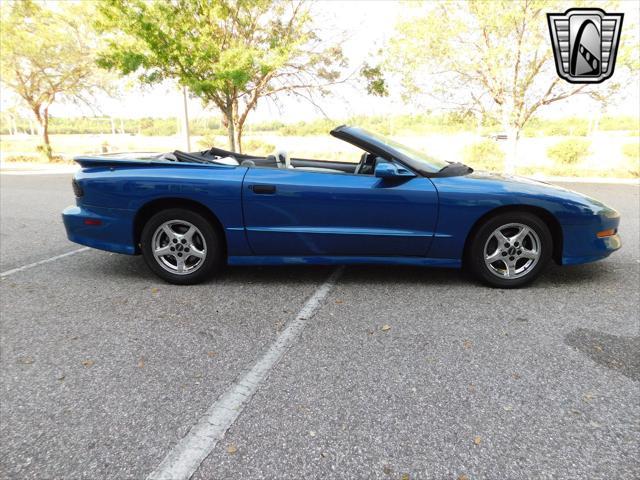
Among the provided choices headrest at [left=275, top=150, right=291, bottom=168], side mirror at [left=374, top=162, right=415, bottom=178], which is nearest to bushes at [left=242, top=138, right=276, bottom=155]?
headrest at [left=275, top=150, right=291, bottom=168]

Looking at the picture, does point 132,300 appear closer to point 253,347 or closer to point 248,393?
point 253,347

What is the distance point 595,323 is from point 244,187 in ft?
9.02

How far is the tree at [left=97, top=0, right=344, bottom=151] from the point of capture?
11742 mm

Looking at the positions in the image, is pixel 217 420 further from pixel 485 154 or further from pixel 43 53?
pixel 43 53

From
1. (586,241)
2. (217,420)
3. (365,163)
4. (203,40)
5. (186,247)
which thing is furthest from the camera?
(203,40)

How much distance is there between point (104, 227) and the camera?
3605mm

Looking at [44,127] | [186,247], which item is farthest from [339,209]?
[44,127]

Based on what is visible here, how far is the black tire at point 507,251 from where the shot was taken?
3.41 meters

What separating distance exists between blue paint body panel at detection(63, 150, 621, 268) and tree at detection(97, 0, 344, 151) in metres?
9.32

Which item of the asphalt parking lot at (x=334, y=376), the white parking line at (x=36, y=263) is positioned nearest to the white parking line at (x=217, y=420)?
the asphalt parking lot at (x=334, y=376)

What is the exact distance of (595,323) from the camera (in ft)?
9.64

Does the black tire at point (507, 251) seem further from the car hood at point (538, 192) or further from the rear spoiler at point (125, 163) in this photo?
the rear spoiler at point (125, 163)

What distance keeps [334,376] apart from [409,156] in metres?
2.10

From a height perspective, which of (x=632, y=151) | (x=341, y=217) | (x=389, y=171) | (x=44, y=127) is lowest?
(x=341, y=217)
